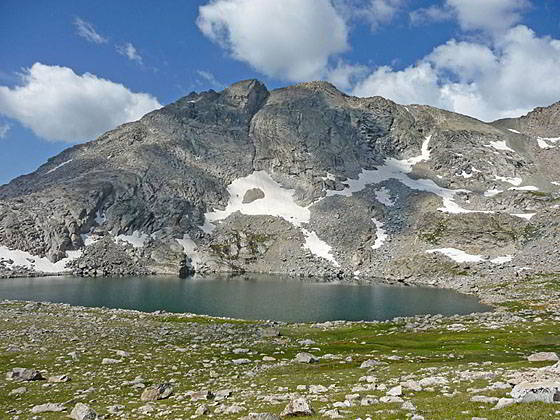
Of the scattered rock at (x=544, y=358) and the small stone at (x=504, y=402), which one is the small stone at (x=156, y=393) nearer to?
the small stone at (x=504, y=402)

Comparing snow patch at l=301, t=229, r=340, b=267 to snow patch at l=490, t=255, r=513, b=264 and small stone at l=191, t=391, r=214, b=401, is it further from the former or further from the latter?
small stone at l=191, t=391, r=214, b=401

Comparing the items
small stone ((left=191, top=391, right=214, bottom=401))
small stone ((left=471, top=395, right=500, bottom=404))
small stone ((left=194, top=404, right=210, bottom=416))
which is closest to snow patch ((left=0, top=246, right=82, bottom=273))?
small stone ((left=191, top=391, right=214, bottom=401))

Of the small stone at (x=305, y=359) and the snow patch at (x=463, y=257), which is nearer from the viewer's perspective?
the small stone at (x=305, y=359)

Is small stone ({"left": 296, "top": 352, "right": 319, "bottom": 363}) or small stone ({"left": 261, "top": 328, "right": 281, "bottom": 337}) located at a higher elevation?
small stone ({"left": 296, "top": 352, "right": 319, "bottom": 363})

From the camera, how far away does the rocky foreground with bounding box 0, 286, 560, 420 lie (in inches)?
694

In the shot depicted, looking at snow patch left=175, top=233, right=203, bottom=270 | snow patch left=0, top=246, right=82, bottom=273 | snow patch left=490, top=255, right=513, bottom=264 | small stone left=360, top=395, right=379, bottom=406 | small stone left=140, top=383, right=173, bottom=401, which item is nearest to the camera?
small stone left=360, top=395, right=379, bottom=406

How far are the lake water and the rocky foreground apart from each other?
2621 cm

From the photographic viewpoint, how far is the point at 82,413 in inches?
736

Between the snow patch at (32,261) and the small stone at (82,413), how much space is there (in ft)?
503

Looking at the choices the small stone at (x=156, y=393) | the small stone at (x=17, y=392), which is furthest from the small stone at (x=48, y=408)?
the small stone at (x=156, y=393)

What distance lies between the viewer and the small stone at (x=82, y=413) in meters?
18.5

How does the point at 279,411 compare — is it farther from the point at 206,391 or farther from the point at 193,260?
the point at 193,260

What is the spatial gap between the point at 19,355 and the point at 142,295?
7390 centimetres

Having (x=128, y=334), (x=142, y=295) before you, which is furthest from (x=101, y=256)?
(x=128, y=334)
